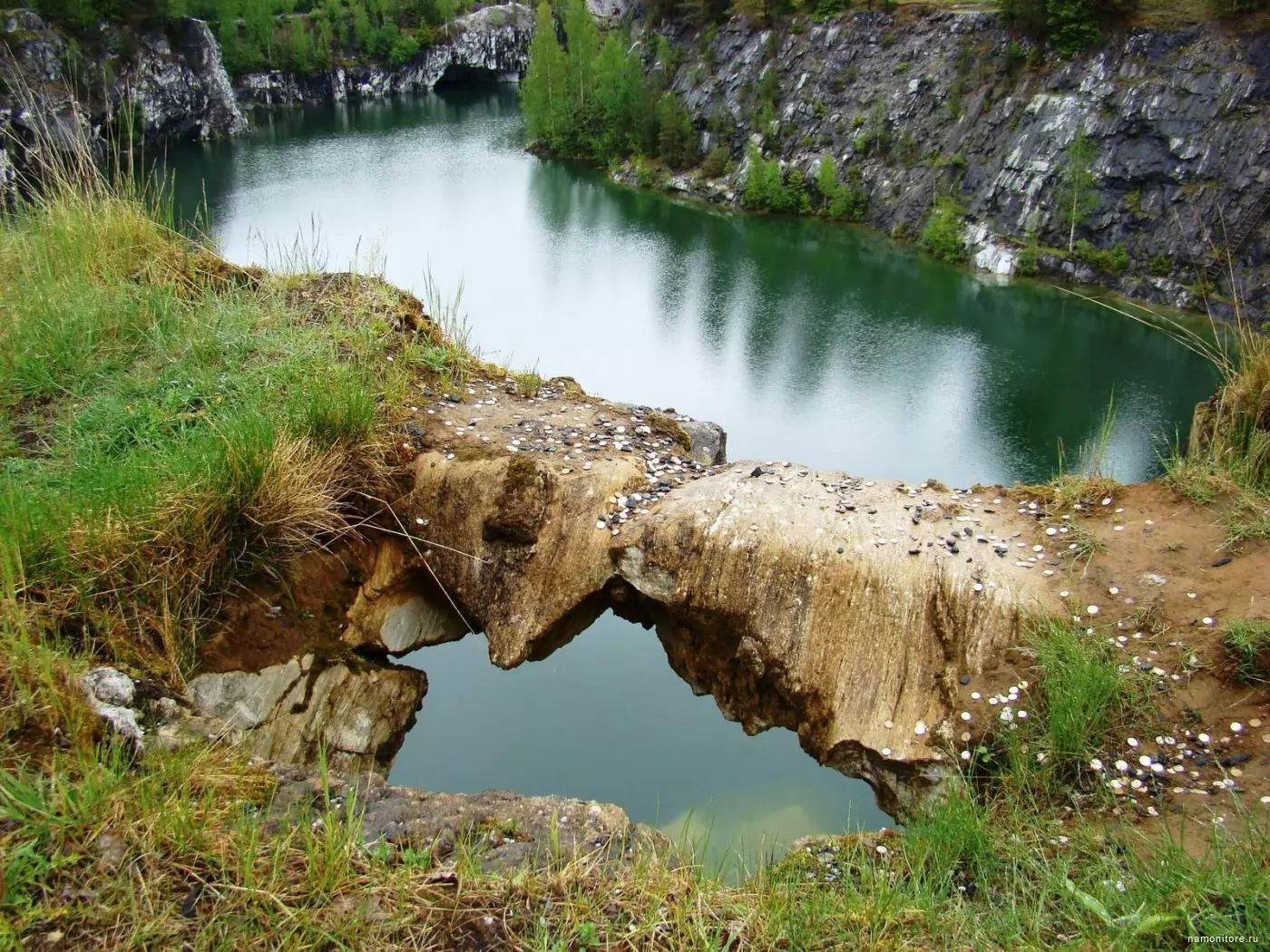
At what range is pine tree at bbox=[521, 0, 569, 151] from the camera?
3459cm

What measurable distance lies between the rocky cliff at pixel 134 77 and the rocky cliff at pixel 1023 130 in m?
18.7

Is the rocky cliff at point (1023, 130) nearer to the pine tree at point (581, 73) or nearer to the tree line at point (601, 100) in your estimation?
the tree line at point (601, 100)

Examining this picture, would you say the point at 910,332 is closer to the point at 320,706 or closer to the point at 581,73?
the point at 320,706

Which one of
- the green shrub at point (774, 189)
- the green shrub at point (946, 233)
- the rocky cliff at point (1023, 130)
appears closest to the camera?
the rocky cliff at point (1023, 130)

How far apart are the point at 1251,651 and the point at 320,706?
17.4ft

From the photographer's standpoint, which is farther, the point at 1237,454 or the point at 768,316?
the point at 768,316

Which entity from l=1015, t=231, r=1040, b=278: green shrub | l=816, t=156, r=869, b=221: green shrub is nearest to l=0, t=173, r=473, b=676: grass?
l=1015, t=231, r=1040, b=278: green shrub

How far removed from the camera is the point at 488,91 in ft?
181

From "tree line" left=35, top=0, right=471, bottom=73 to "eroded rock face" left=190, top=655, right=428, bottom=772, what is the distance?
37.8 m

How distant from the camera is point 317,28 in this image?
4894 cm

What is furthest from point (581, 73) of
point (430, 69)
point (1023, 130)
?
point (430, 69)

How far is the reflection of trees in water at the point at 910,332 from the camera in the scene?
14.9 metres

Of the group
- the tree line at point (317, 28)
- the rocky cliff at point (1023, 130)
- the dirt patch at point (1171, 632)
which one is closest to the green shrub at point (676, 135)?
the rocky cliff at point (1023, 130)

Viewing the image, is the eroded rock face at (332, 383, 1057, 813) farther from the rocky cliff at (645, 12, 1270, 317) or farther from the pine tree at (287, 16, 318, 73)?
the pine tree at (287, 16, 318, 73)
